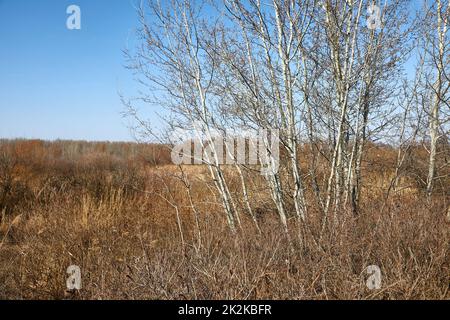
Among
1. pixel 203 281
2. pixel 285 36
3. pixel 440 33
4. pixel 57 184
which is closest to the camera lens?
pixel 203 281

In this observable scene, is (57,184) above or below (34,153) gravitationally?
below

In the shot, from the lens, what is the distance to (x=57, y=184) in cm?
983

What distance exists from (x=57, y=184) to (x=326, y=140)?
7.85 metres

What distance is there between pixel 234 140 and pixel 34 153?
10102 millimetres

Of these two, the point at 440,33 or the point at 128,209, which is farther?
the point at 128,209

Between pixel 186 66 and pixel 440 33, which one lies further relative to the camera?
pixel 440 33

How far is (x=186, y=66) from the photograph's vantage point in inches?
230

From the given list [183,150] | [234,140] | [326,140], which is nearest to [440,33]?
[326,140]

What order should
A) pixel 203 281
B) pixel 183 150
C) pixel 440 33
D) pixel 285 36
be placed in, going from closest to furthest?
pixel 203 281, pixel 285 36, pixel 183 150, pixel 440 33
